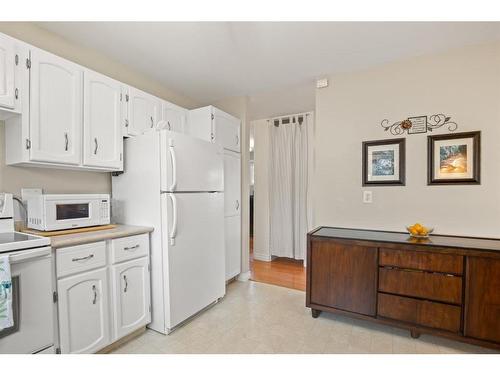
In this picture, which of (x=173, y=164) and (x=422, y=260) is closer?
(x=422, y=260)

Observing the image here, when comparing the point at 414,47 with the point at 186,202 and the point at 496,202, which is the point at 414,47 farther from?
the point at 186,202

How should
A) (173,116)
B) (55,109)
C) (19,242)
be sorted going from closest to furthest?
(19,242), (55,109), (173,116)

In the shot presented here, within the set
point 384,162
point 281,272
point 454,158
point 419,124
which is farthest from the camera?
point 281,272

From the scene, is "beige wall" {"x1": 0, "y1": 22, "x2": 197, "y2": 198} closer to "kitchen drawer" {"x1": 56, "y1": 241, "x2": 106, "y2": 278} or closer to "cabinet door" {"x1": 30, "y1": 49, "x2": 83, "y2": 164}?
"cabinet door" {"x1": 30, "y1": 49, "x2": 83, "y2": 164}

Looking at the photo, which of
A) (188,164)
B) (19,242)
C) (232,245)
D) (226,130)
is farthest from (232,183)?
(19,242)

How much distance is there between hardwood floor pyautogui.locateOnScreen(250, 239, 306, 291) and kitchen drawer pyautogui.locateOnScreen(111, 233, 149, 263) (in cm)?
176

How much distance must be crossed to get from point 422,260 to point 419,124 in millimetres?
1220

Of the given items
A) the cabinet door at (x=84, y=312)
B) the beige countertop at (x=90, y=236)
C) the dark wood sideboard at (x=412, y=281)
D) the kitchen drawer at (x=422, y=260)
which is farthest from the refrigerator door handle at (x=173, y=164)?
the kitchen drawer at (x=422, y=260)

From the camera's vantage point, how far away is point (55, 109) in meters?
1.70

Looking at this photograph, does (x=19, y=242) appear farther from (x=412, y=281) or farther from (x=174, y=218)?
(x=412, y=281)

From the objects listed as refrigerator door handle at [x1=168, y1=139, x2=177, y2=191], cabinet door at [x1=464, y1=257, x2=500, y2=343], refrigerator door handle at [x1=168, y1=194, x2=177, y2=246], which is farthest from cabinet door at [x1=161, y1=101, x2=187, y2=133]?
cabinet door at [x1=464, y1=257, x2=500, y2=343]

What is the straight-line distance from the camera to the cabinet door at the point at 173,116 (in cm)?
255

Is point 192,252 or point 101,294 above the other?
point 192,252
